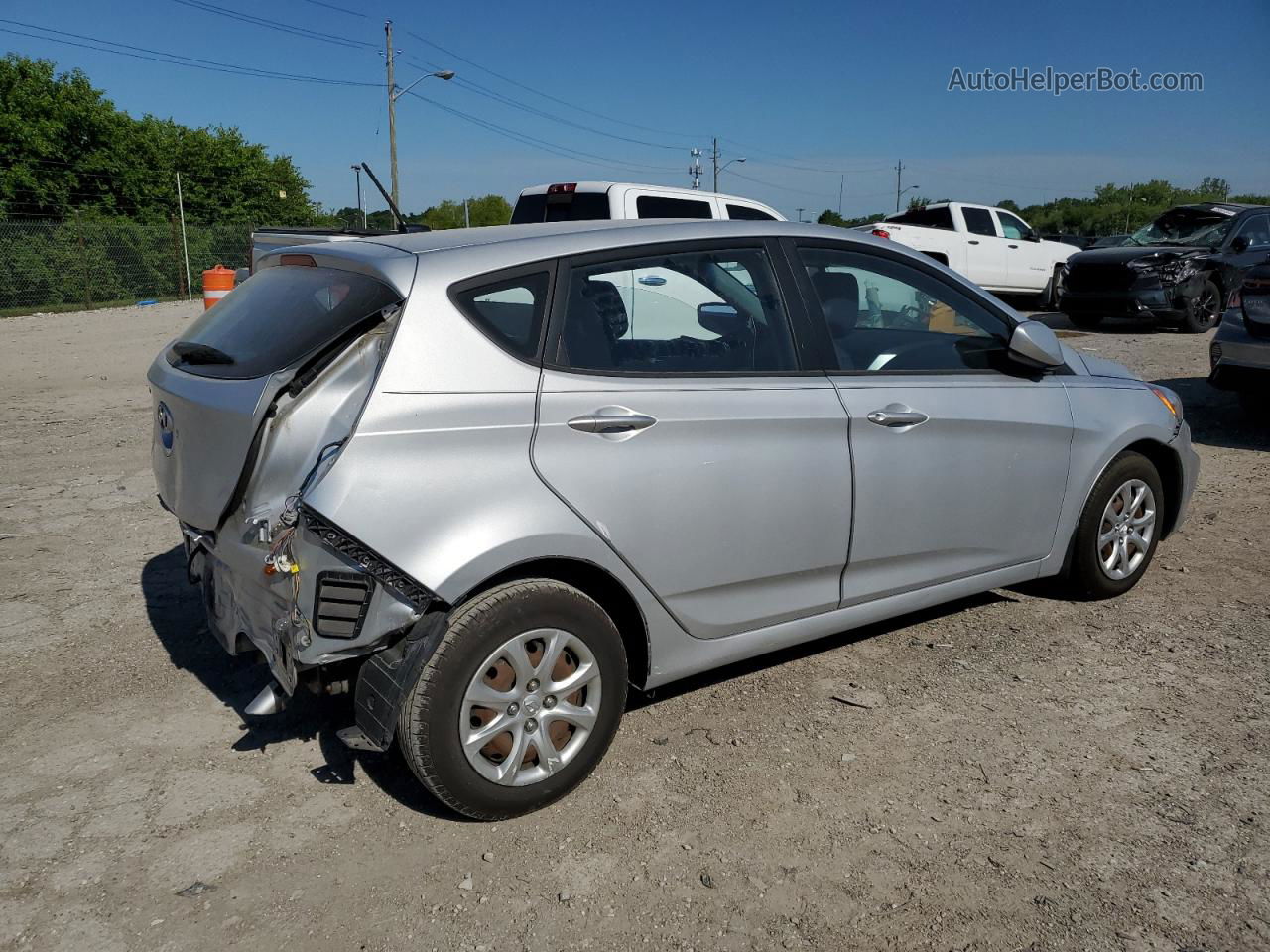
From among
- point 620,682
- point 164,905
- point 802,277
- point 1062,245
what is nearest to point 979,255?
point 1062,245

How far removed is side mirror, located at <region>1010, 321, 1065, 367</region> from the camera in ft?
13.2

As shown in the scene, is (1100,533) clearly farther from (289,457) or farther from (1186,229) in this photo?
(1186,229)

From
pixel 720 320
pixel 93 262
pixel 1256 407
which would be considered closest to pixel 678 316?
pixel 720 320

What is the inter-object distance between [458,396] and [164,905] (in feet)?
5.12

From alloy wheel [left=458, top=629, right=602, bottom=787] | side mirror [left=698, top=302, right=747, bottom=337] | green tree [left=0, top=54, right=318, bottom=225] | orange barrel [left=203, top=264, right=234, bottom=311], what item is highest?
green tree [left=0, top=54, right=318, bottom=225]

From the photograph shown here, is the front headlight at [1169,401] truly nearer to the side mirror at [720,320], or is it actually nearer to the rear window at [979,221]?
the side mirror at [720,320]

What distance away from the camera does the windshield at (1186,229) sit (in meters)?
14.5

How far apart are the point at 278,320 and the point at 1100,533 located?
11.7 feet

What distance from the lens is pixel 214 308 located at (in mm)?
3619

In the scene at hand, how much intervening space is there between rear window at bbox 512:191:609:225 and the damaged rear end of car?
6.31 m

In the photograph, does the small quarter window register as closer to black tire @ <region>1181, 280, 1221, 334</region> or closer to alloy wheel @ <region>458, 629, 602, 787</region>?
alloy wheel @ <region>458, 629, 602, 787</region>

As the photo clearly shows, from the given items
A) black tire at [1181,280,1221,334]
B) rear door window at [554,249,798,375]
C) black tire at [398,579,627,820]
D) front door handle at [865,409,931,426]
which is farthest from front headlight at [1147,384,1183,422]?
black tire at [1181,280,1221,334]

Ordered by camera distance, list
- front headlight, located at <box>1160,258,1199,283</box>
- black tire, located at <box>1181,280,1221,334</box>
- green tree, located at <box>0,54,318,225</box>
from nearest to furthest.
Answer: front headlight, located at <box>1160,258,1199,283</box> → black tire, located at <box>1181,280,1221,334</box> → green tree, located at <box>0,54,318,225</box>

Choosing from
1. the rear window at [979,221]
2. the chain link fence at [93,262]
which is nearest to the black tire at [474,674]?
→ the rear window at [979,221]
